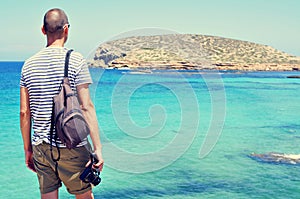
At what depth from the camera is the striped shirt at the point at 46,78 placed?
2949 mm

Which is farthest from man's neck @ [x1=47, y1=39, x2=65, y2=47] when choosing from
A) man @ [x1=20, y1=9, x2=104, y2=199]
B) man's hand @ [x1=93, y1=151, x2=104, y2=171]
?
man's hand @ [x1=93, y1=151, x2=104, y2=171]

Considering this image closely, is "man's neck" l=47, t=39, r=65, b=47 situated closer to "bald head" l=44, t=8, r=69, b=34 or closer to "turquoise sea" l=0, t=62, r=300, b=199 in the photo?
"bald head" l=44, t=8, r=69, b=34

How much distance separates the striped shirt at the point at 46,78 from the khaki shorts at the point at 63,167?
0.08m

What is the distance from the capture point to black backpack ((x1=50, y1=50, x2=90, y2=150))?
9.50ft

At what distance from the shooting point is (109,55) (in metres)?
94.1

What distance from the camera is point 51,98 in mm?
2973

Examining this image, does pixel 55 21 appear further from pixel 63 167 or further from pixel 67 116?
pixel 63 167

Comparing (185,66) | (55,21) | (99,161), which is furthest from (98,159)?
(185,66)

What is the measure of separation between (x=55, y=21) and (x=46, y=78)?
16.1 inches

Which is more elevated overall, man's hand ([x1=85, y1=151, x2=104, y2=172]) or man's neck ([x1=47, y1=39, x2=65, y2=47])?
man's neck ([x1=47, y1=39, x2=65, y2=47])

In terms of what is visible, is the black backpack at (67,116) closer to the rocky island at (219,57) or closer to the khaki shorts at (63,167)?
the khaki shorts at (63,167)

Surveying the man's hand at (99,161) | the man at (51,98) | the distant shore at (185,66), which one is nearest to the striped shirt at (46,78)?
the man at (51,98)

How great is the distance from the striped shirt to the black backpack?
0.05m

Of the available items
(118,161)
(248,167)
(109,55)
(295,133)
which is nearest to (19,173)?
(118,161)
